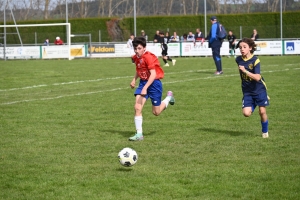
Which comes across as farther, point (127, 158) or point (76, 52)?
point (76, 52)

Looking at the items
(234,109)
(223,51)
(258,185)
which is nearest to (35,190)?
(258,185)

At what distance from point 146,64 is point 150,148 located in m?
1.59

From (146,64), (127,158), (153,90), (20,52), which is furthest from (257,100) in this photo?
(20,52)

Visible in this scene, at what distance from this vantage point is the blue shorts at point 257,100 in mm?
9445

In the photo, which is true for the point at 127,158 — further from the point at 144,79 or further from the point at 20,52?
the point at 20,52

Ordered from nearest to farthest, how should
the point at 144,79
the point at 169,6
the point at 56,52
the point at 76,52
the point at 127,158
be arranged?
the point at 127,158 < the point at 144,79 < the point at 56,52 < the point at 76,52 < the point at 169,6

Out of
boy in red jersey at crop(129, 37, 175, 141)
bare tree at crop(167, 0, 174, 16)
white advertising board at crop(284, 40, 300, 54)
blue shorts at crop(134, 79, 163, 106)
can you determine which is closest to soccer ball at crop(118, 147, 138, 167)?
boy in red jersey at crop(129, 37, 175, 141)

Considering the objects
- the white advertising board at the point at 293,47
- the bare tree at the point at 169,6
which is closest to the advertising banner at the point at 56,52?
the white advertising board at the point at 293,47

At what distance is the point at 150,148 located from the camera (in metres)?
8.66

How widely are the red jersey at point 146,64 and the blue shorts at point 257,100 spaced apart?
1402 mm

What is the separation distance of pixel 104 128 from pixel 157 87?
1.32m

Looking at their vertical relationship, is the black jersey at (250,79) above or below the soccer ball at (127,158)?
above

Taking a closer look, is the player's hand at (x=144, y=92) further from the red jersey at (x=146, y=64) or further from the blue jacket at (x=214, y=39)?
the blue jacket at (x=214, y=39)

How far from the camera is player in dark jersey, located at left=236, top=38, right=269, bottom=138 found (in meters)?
9.31
